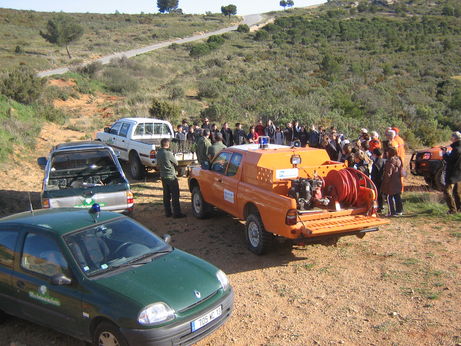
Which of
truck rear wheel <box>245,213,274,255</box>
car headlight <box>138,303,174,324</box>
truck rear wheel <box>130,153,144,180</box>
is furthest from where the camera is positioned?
truck rear wheel <box>130,153,144,180</box>

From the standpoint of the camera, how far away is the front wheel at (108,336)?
12.1 feet

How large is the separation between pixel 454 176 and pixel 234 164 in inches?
178

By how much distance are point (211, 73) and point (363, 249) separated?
28.4m

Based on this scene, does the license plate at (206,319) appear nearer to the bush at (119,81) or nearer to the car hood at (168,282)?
the car hood at (168,282)

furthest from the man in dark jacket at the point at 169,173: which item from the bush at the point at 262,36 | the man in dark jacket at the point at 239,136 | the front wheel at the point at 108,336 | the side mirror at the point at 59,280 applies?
the bush at the point at 262,36

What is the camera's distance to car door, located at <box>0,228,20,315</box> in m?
4.50

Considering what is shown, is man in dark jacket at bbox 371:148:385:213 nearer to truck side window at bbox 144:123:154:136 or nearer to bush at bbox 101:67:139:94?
truck side window at bbox 144:123:154:136

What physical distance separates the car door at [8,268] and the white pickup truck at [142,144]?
697cm

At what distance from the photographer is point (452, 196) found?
8461 mm

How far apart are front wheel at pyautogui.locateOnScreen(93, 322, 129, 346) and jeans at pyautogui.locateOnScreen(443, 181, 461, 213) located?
7265 millimetres

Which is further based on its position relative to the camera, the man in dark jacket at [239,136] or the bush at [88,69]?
the bush at [88,69]

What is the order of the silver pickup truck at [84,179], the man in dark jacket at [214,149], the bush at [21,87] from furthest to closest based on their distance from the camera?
the bush at [21,87], the man in dark jacket at [214,149], the silver pickup truck at [84,179]

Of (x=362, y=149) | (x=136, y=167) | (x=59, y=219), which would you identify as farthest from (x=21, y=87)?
(x=59, y=219)

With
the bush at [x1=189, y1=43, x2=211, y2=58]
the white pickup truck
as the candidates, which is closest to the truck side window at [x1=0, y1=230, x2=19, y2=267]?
the white pickup truck
